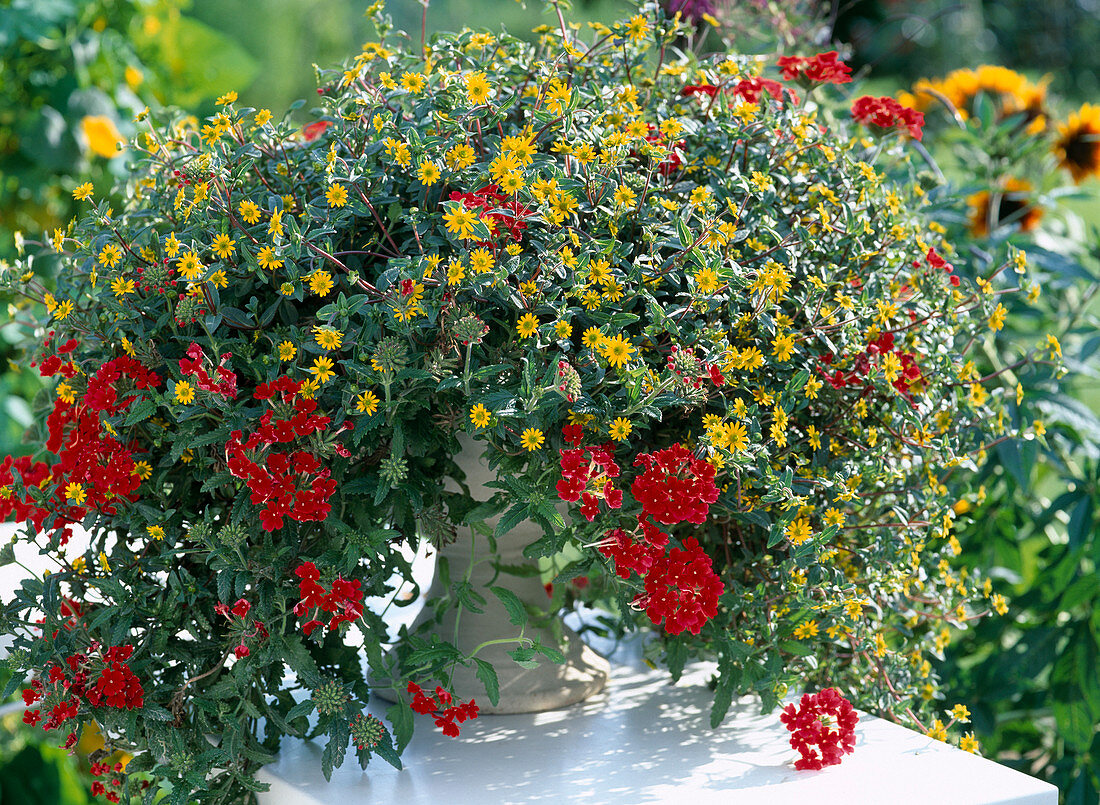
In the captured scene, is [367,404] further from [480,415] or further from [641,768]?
[641,768]

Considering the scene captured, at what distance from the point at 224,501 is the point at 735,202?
0.59 meters

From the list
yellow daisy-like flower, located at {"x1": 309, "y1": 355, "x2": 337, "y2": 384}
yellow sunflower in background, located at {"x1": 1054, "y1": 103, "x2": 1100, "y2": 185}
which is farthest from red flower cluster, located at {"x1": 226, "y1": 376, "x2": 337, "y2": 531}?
yellow sunflower in background, located at {"x1": 1054, "y1": 103, "x2": 1100, "y2": 185}

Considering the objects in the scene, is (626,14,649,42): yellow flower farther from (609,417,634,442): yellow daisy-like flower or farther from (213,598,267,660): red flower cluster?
(213,598,267,660): red flower cluster

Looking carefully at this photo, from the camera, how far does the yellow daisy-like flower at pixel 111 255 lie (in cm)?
94

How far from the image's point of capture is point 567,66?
108 cm

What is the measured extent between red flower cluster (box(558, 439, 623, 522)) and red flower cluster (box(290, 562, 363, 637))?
20cm

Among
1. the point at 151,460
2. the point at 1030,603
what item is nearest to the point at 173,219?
the point at 151,460

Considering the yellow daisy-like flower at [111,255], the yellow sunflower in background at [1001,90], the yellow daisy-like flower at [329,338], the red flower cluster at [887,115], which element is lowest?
the yellow daisy-like flower at [329,338]

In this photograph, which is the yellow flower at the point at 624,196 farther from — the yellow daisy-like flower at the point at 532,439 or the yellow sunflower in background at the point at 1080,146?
the yellow sunflower in background at the point at 1080,146

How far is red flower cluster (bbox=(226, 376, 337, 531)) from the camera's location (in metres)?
A: 0.83

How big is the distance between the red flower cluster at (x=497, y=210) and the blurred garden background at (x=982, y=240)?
26 cm

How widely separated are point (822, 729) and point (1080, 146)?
146 centimetres

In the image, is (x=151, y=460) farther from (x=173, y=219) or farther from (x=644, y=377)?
(x=644, y=377)

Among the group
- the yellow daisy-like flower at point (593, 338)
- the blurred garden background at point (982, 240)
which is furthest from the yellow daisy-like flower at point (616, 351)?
the blurred garden background at point (982, 240)
